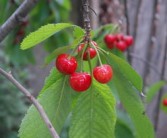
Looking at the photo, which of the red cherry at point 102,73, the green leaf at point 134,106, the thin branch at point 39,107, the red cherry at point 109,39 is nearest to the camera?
the thin branch at point 39,107

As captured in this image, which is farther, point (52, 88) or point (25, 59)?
point (25, 59)

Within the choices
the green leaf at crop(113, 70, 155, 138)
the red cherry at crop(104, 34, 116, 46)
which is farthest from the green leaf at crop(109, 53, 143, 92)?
the red cherry at crop(104, 34, 116, 46)

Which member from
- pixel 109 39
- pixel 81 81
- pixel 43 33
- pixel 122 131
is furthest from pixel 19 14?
pixel 122 131

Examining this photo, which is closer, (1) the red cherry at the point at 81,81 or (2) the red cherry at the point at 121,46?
(1) the red cherry at the point at 81,81

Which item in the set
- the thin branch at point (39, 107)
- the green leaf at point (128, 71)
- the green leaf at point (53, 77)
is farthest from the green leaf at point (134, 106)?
the thin branch at point (39, 107)

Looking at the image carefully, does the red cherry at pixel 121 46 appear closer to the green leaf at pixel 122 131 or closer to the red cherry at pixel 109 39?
the red cherry at pixel 109 39

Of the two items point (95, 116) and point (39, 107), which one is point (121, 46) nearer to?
point (95, 116)

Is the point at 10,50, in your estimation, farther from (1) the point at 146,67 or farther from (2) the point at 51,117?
(2) the point at 51,117

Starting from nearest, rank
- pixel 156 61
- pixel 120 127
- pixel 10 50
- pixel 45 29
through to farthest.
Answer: pixel 45 29
pixel 120 127
pixel 10 50
pixel 156 61

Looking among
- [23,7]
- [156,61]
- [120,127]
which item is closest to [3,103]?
[156,61]
